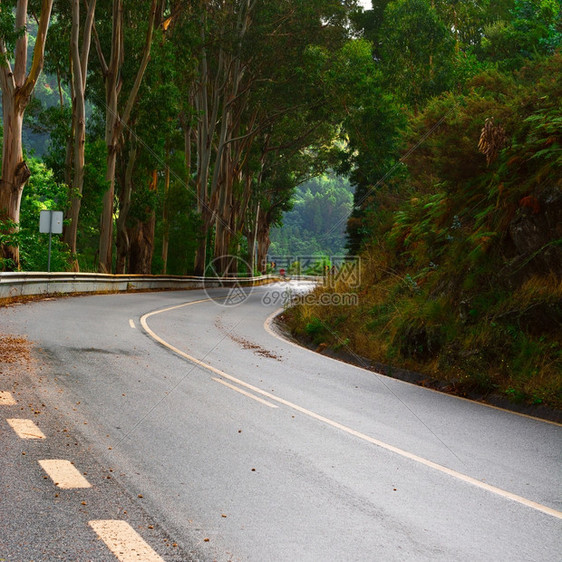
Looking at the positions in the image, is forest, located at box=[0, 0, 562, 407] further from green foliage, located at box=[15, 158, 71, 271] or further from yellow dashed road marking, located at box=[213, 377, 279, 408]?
yellow dashed road marking, located at box=[213, 377, 279, 408]

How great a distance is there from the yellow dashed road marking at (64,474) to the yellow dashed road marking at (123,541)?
745 mm

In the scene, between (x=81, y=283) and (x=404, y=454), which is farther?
(x=81, y=283)

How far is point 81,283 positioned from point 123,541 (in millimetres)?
23499

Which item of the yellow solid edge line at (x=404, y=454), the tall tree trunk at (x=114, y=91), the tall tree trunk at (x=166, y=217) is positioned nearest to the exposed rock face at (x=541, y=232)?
the yellow solid edge line at (x=404, y=454)

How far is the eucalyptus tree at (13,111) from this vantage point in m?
22.4

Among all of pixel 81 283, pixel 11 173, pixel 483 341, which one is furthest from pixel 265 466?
pixel 81 283

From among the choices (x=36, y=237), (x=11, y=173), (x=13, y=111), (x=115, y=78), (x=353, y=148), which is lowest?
(x=36, y=237)

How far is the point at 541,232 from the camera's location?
12.1 m

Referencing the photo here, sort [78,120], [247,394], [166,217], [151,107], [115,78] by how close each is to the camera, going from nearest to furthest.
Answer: [247,394]
[78,120]
[115,78]
[151,107]
[166,217]

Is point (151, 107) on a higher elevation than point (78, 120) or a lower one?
higher

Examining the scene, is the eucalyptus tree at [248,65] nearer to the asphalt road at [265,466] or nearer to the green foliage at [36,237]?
the green foliage at [36,237]

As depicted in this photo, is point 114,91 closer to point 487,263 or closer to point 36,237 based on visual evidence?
point 36,237

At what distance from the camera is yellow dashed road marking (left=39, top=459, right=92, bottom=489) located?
5.30m

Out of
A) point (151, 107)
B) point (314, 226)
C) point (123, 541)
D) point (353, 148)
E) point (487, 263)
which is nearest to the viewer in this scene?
point (123, 541)
